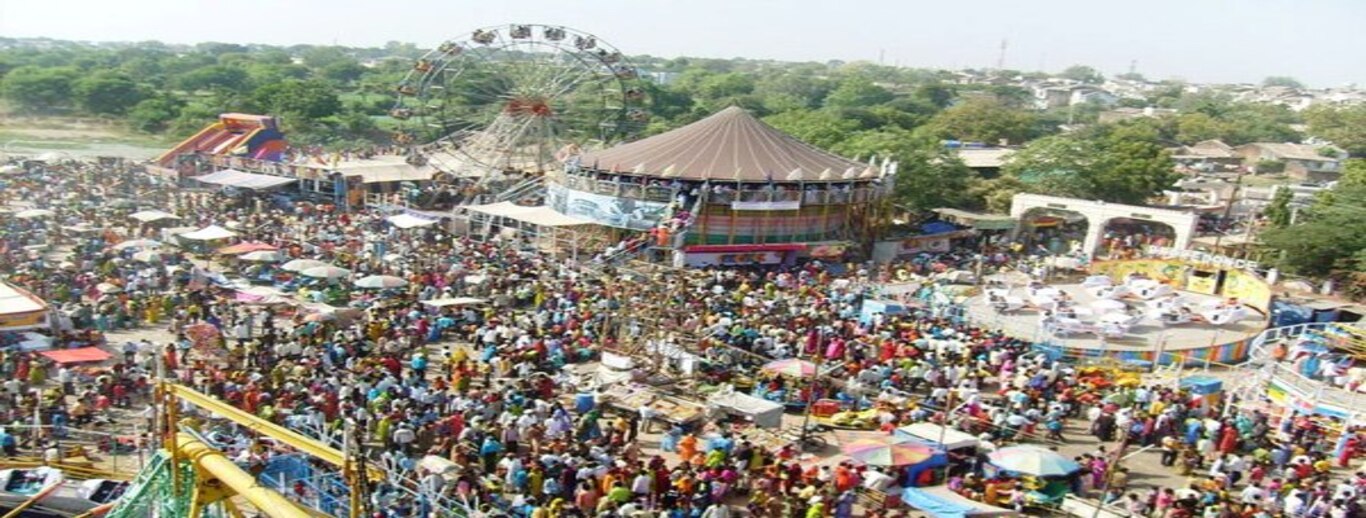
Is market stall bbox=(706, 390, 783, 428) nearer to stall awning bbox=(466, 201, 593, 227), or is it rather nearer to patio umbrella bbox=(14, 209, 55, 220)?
stall awning bbox=(466, 201, 593, 227)

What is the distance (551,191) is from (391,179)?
8.80 m

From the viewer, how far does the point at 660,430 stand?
15.4 m

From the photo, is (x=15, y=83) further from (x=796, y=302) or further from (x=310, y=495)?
(x=310, y=495)

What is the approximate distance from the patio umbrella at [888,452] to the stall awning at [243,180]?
2629cm

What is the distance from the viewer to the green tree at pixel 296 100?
64.2 m

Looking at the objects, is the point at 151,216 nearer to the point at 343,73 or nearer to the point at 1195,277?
the point at 1195,277

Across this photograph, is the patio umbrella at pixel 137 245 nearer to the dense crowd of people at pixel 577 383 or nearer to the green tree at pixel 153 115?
the dense crowd of people at pixel 577 383

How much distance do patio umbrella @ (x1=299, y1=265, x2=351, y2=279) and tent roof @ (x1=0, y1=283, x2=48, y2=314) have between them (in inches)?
212

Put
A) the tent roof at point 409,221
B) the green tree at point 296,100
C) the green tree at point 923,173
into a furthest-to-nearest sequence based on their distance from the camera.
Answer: the green tree at point 296,100
the green tree at point 923,173
the tent roof at point 409,221

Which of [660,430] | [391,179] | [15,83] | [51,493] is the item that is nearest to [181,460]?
[51,493]

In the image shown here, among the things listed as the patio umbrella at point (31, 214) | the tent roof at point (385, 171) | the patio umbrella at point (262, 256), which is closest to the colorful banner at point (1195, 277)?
the patio umbrella at point (262, 256)

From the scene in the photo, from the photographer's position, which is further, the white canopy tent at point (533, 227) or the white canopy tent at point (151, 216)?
the white canopy tent at point (533, 227)

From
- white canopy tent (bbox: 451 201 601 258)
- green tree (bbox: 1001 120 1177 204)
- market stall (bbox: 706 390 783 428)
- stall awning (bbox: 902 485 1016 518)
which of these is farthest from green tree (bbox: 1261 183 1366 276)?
stall awning (bbox: 902 485 1016 518)

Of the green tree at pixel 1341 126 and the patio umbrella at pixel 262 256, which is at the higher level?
the green tree at pixel 1341 126
